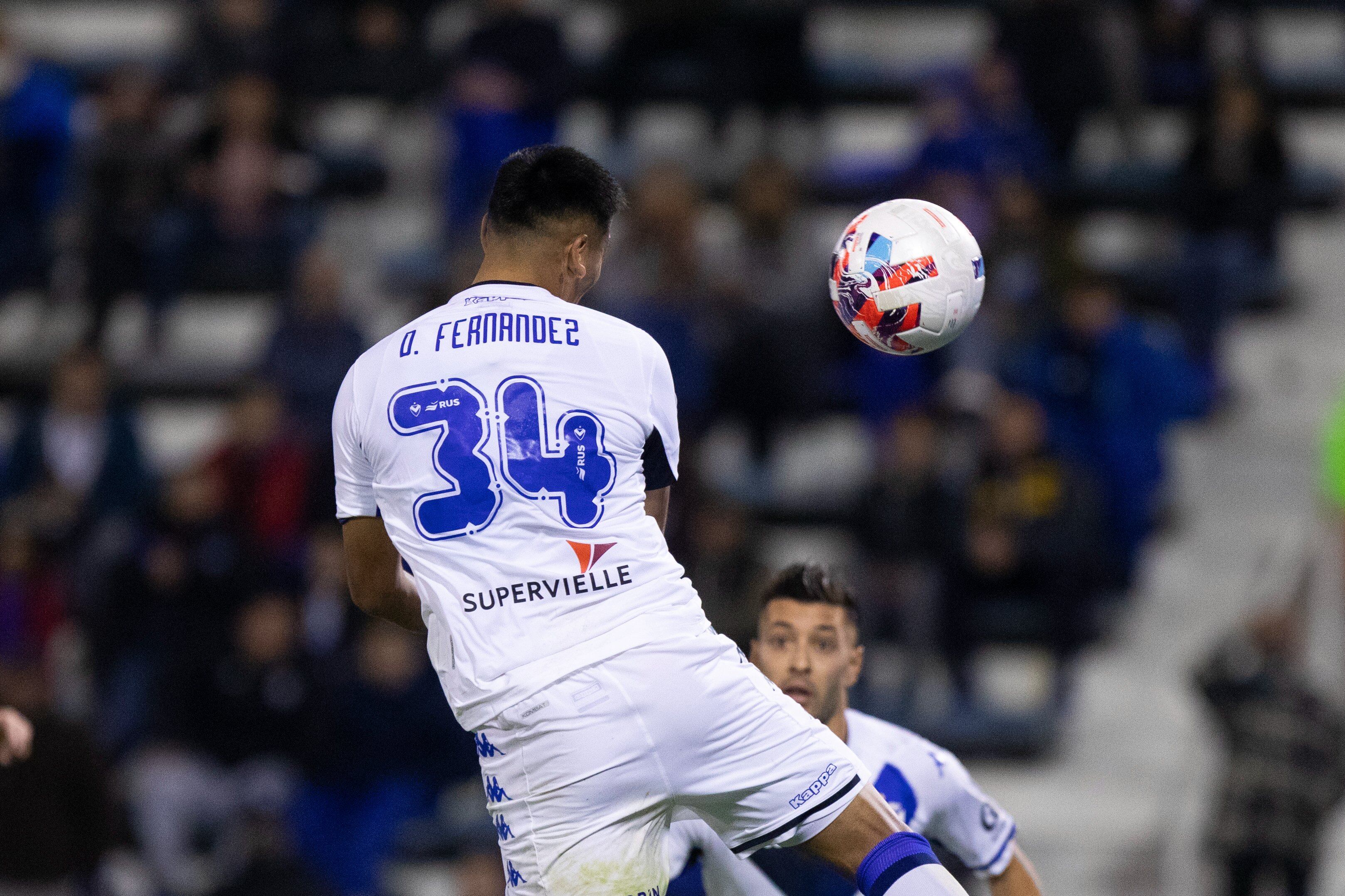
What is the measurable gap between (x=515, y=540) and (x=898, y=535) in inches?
288

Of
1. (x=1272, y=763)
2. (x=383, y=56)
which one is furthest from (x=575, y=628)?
(x=383, y=56)

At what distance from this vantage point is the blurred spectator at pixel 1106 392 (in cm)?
1258

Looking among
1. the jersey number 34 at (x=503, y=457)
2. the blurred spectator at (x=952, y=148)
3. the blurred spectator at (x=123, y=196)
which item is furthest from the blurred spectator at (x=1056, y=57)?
the jersey number 34 at (x=503, y=457)

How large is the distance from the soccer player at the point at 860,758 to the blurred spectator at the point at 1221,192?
8598mm

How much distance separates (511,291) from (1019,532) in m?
7.50

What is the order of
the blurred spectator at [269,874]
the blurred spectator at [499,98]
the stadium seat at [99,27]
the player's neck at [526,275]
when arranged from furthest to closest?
the stadium seat at [99,27] → the blurred spectator at [499,98] → the blurred spectator at [269,874] → the player's neck at [526,275]

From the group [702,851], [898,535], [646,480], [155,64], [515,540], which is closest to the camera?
[515,540]

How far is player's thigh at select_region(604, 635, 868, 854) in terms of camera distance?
4.70m

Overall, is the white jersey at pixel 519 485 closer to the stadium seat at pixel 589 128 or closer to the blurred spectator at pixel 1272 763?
the blurred spectator at pixel 1272 763

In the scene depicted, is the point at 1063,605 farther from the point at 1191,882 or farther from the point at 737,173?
the point at 737,173

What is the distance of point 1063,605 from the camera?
11984mm

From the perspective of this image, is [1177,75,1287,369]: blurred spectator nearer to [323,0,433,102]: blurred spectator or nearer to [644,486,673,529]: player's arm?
[323,0,433,102]: blurred spectator

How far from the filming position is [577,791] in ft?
15.4

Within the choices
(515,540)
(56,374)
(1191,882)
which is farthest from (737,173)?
(515,540)
